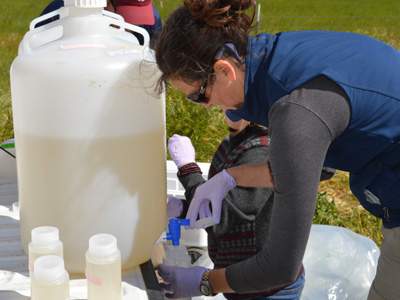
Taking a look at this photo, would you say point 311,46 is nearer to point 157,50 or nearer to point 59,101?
point 157,50

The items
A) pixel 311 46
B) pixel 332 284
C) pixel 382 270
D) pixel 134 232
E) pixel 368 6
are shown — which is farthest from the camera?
pixel 368 6

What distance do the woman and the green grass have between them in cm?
15

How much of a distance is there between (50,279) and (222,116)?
288cm

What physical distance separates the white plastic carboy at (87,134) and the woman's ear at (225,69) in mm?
151

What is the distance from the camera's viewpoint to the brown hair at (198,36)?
968mm

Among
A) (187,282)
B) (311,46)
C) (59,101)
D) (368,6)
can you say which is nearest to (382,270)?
(187,282)

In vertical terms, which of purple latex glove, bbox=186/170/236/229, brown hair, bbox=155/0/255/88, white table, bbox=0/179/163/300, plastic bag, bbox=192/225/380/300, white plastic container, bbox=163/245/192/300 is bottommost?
plastic bag, bbox=192/225/380/300

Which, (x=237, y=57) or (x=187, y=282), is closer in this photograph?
(x=237, y=57)

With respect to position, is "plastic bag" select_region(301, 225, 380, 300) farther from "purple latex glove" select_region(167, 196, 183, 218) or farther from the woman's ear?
the woman's ear

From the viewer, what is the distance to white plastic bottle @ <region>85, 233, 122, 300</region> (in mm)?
852

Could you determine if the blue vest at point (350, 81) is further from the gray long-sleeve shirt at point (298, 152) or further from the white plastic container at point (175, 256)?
the white plastic container at point (175, 256)

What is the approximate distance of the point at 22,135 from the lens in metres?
1.02

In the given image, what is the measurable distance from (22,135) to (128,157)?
22 centimetres

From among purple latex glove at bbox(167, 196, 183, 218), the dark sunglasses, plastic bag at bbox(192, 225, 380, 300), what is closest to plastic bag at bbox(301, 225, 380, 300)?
plastic bag at bbox(192, 225, 380, 300)
